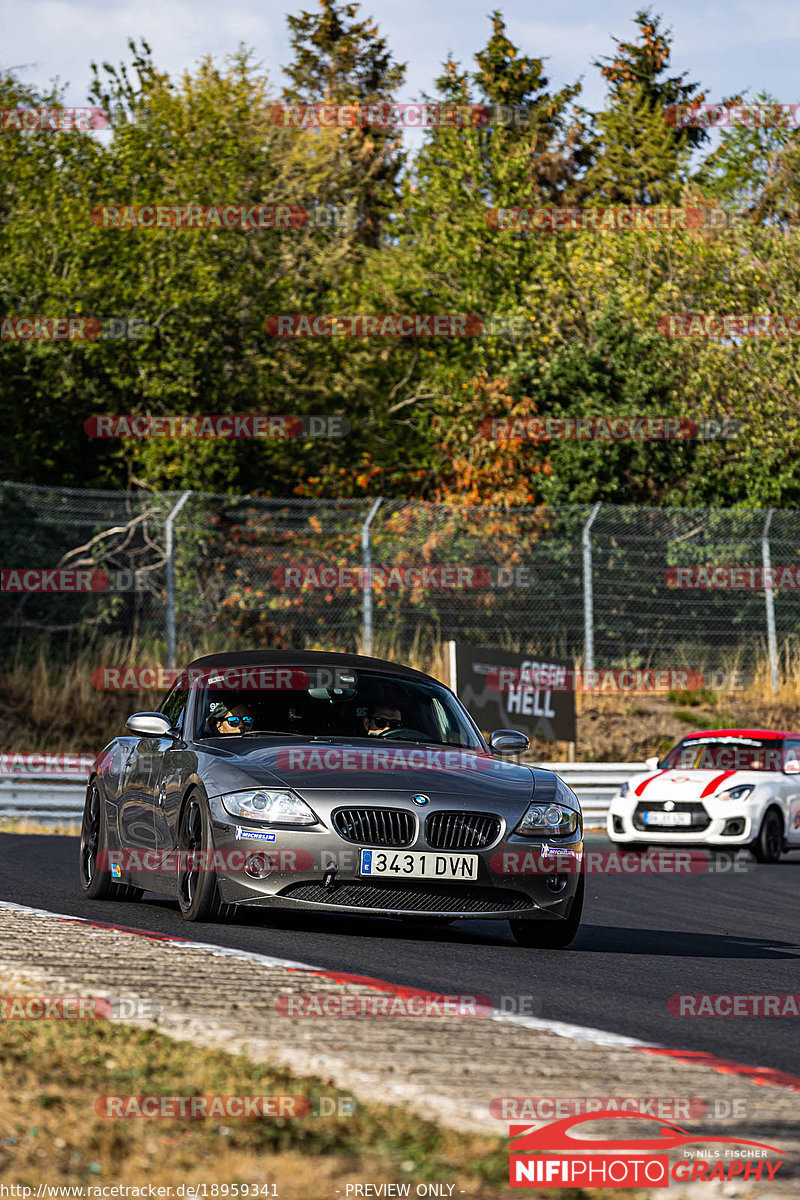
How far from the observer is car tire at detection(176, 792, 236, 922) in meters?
8.57

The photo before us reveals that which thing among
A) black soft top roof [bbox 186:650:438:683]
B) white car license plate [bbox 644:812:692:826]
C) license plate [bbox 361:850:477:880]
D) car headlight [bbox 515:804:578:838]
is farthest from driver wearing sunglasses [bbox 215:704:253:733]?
white car license plate [bbox 644:812:692:826]

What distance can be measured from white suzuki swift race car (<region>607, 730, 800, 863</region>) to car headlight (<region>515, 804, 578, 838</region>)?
384 inches

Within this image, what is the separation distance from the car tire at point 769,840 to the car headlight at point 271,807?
10917 mm

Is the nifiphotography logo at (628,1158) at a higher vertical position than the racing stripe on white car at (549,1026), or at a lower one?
higher

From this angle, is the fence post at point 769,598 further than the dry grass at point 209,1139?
Yes

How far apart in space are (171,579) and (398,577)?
3645mm

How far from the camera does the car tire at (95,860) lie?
33.9ft

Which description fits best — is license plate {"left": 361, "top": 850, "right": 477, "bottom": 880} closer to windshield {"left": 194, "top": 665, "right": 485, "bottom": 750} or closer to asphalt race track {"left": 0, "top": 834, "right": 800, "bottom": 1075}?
asphalt race track {"left": 0, "top": 834, "right": 800, "bottom": 1075}

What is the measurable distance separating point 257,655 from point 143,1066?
538cm

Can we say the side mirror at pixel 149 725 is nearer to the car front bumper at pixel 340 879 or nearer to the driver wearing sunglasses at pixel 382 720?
the car front bumper at pixel 340 879

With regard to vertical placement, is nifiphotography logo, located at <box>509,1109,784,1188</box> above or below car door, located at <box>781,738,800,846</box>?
above

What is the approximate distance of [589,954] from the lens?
8.90 meters

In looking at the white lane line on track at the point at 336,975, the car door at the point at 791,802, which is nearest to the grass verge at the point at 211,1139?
the white lane line on track at the point at 336,975

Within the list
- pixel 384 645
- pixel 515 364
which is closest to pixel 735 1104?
pixel 384 645
